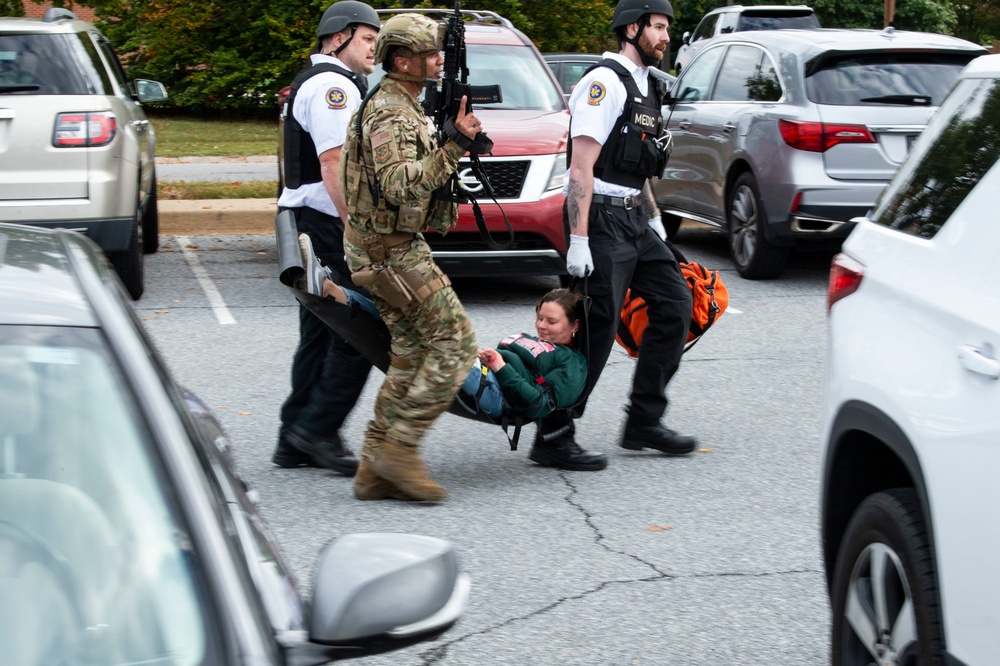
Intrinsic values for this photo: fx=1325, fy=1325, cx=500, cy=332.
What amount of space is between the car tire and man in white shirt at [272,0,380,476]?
2.65 meters

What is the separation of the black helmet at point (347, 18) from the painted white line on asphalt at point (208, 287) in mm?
3369

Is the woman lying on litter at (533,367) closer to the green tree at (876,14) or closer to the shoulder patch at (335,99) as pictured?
the shoulder patch at (335,99)

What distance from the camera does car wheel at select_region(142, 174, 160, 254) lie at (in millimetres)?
10602

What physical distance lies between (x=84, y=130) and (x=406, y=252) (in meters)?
4.02

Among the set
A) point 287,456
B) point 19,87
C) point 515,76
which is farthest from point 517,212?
point 287,456

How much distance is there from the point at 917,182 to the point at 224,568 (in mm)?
2069

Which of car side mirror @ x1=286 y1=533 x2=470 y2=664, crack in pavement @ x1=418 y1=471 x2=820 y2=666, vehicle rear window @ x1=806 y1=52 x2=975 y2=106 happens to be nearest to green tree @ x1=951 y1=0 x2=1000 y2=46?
vehicle rear window @ x1=806 y1=52 x2=975 y2=106

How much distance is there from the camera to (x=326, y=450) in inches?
213

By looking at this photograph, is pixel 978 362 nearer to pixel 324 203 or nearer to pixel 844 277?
pixel 844 277

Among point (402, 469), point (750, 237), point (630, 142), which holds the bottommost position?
point (750, 237)

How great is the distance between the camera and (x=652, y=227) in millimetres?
5668

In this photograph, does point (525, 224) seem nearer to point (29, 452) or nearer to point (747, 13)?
point (29, 452)

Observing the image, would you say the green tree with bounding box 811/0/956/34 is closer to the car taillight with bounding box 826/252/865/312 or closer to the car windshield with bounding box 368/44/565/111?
the car windshield with bounding box 368/44/565/111

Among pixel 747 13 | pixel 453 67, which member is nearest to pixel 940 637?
pixel 453 67
